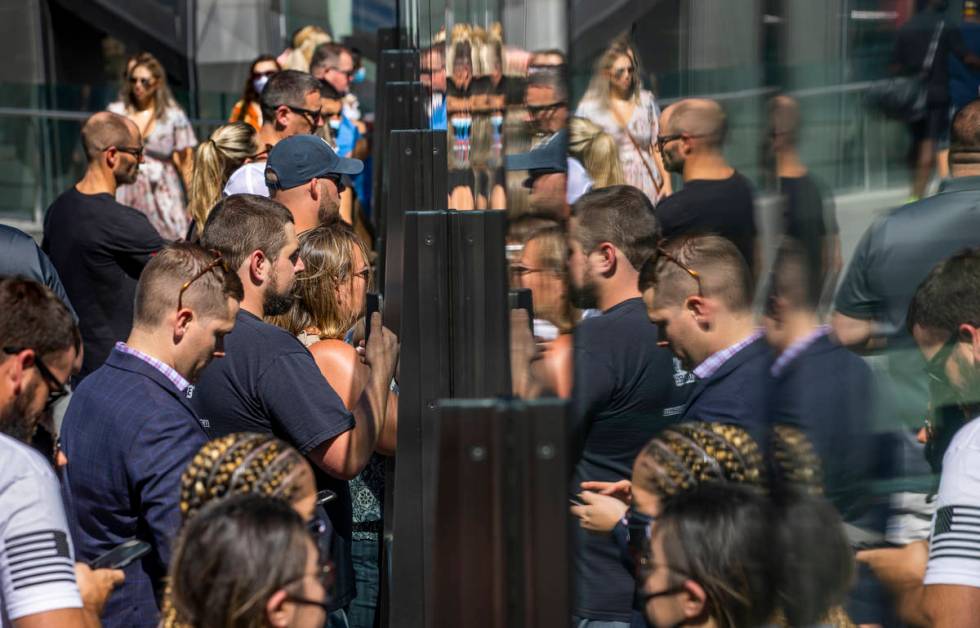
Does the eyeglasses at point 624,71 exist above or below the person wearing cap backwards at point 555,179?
above

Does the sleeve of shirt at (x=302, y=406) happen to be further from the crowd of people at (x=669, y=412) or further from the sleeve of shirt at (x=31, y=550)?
the sleeve of shirt at (x=31, y=550)

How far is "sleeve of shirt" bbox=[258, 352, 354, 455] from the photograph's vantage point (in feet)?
11.3

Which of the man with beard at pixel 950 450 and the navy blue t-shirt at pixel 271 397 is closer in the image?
the man with beard at pixel 950 450

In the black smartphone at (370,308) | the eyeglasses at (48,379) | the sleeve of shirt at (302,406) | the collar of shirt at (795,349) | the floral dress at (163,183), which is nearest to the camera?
the collar of shirt at (795,349)

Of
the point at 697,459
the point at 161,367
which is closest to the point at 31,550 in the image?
the point at 161,367

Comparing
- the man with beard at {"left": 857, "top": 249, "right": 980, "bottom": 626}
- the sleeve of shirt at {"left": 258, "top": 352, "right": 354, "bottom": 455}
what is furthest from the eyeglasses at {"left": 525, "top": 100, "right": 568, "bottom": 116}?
the sleeve of shirt at {"left": 258, "top": 352, "right": 354, "bottom": 455}

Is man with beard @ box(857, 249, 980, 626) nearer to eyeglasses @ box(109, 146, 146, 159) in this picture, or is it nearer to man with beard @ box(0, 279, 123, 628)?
man with beard @ box(0, 279, 123, 628)

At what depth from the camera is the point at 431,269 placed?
3326 millimetres

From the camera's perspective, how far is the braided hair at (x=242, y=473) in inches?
92.7

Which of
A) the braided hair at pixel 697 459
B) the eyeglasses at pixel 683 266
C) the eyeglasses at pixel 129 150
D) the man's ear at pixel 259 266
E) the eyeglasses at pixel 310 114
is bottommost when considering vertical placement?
the braided hair at pixel 697 459

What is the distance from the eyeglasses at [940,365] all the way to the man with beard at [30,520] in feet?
4.76

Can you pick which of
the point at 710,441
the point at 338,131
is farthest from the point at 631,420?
the point at 338,131

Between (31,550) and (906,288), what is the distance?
1.47 metres

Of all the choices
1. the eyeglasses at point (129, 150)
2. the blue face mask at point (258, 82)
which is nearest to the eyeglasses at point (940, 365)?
the eyeglasses at point (129, 150)
